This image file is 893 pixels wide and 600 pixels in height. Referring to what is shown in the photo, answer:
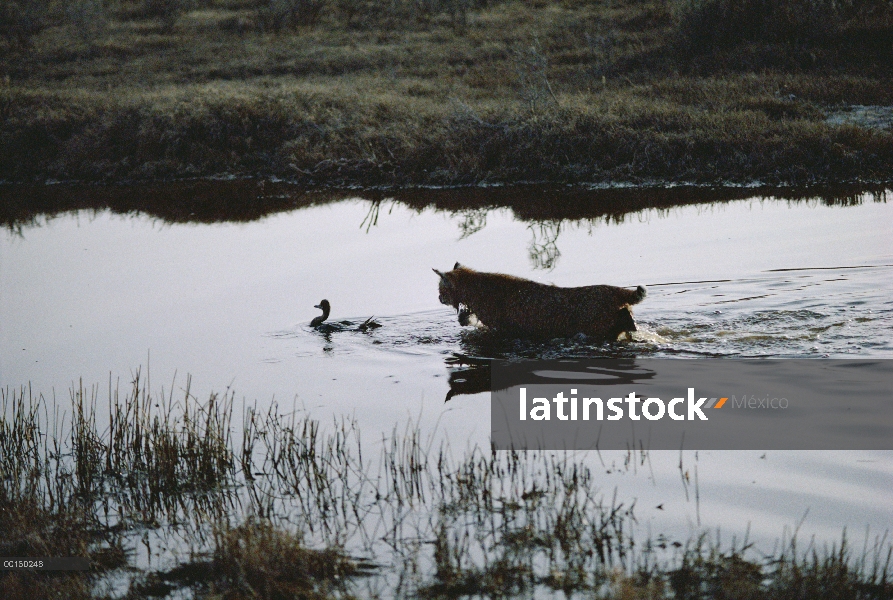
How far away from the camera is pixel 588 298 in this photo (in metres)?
10.2

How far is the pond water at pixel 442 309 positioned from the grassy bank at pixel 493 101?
2.99m

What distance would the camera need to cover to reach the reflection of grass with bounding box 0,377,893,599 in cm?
550

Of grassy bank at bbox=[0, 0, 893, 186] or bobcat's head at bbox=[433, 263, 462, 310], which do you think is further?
grassy bank at bbox=[0, 0, 893, 186]

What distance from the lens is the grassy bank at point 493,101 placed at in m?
21.2

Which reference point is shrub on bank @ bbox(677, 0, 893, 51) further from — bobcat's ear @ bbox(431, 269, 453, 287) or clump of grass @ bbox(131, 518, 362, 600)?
clump of grass @ bbox(131, 518, 362, 600)

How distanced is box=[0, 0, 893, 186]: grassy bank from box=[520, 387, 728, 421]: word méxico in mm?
12622

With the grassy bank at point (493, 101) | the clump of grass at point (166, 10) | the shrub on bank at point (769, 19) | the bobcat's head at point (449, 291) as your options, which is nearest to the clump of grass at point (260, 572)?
the bobcat's head at point (449, 291)

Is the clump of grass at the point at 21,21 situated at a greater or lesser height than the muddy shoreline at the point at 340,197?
greater

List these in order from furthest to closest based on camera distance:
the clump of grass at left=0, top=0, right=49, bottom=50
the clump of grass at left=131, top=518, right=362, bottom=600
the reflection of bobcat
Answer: the clump of grass at left=0, top=0, right=49, bottom=50 < the reflection of bobcat < the clump of grass at left=131, top=518, right=362, bottom=600

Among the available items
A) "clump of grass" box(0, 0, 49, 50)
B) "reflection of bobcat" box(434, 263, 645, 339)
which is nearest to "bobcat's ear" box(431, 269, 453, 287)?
"reflection of bobcat" box(434, 263, 645, 339)

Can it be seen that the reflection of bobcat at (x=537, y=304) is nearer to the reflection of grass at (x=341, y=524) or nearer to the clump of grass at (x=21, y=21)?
the reflection of grass at (x=341, y=524)

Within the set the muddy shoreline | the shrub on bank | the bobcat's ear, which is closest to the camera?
the bobcat's ear

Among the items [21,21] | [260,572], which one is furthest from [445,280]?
[21,21]

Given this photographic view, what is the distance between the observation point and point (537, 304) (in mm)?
10578
